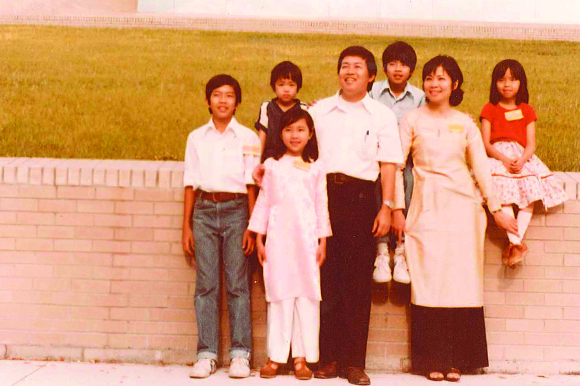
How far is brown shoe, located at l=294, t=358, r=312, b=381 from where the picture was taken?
514cm

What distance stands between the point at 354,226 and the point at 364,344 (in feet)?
2.42

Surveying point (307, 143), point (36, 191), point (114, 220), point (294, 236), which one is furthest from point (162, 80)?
point (294, 236)

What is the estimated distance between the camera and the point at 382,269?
525 centimetres

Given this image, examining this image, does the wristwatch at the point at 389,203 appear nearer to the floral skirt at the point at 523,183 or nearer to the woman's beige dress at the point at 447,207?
the woman's beige dress at the point at 447,207

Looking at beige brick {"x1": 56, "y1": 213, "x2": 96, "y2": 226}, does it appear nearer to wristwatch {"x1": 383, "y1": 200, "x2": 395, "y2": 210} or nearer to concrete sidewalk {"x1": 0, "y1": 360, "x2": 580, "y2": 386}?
concrete sidewalk {"x1": 0, "y1": 360, "x2": 580, "y2": 386}

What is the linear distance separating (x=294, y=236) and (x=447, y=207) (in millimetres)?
949

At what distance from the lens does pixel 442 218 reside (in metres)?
5.18

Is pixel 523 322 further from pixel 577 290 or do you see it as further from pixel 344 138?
pixel 344 138

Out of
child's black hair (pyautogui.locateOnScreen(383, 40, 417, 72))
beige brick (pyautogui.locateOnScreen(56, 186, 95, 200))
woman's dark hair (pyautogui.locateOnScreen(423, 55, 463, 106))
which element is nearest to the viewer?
woman's dark hair (pyautogui.locateOnScreen(423, 55, 463, 106))

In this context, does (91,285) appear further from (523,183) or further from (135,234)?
(523,183)

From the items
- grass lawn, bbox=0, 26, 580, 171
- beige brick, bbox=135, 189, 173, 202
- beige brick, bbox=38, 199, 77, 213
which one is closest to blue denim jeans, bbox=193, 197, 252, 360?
beige brick, bbox=135, 189, 173, 202

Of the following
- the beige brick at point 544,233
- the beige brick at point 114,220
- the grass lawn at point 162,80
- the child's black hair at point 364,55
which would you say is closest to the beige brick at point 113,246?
the beige brick at point 114,220

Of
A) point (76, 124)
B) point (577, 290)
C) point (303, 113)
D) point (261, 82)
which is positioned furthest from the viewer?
point (261, 82)

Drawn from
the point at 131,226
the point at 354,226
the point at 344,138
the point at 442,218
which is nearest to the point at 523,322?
the point at 442,218
